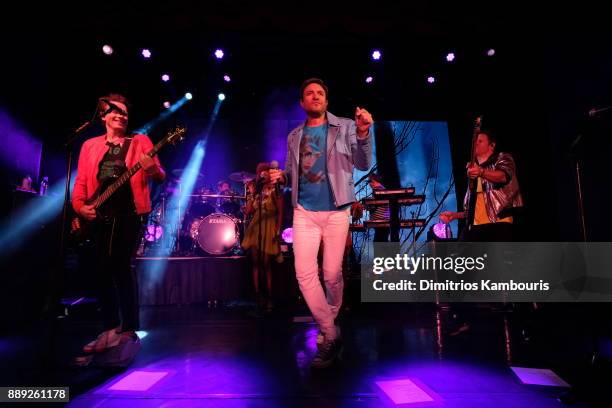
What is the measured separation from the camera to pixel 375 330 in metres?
4.16

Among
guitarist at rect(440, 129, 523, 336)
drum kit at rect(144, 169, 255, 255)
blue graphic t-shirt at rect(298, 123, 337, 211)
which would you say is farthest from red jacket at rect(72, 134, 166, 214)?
drum kit at rect(144, 169, 255, 255)

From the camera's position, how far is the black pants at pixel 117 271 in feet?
9.86

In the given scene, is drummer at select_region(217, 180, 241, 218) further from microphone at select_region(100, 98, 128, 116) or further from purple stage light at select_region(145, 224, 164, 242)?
microphone at select_region(100, 98, 128, 116)

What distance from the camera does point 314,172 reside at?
310cm

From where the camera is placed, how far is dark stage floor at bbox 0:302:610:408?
2.20 m

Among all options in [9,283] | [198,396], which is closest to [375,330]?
[198,396]

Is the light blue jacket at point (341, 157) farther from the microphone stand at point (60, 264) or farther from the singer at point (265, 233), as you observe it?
the singer at point (265, 233)

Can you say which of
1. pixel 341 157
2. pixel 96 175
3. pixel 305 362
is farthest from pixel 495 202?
pixel 96 175

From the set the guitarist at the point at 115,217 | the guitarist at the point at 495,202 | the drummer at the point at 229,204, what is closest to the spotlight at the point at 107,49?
the drummer at the point at 229,204

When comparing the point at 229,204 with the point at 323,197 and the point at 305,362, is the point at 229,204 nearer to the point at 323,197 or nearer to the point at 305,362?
the point at 323,197

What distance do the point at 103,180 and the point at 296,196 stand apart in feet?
5.98

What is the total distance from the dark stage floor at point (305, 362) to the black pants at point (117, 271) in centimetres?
43

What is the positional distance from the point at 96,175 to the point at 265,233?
3.04 metres

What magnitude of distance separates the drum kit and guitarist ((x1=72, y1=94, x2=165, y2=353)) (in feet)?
13.2
